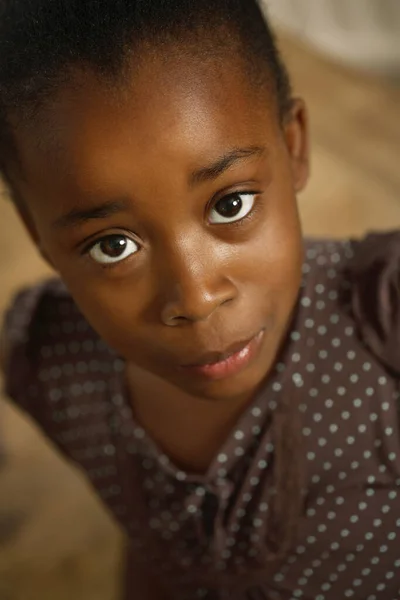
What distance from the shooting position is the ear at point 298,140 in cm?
57

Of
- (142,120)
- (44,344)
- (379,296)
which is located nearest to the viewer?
(142,120)

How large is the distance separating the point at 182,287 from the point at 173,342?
50mm

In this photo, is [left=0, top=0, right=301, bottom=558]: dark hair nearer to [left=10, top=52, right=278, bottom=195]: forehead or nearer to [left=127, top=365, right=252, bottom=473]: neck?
[left=10, top=52, right=278, bottom=195]: forehead

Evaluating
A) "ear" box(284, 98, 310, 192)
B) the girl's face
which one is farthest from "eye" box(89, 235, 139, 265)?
"ear" box(284, 98, 310, 192)

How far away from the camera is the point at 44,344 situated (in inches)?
30.0

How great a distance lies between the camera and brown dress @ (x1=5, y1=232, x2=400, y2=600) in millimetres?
594

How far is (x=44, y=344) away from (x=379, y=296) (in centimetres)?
35

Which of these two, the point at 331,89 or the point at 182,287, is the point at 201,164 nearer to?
the point at 182,287

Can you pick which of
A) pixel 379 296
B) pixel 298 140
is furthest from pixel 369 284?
pixel 298 140

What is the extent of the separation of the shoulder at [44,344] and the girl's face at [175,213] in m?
0.20

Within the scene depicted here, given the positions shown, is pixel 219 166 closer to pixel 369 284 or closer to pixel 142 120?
pixel 142 120

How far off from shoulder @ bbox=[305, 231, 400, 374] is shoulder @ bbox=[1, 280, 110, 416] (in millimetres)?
231

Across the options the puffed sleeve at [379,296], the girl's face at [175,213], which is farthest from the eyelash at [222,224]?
the puffed sleeve at [379,296]

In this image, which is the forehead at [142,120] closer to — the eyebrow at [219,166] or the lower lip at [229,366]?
the eyebrow at [219,166]
